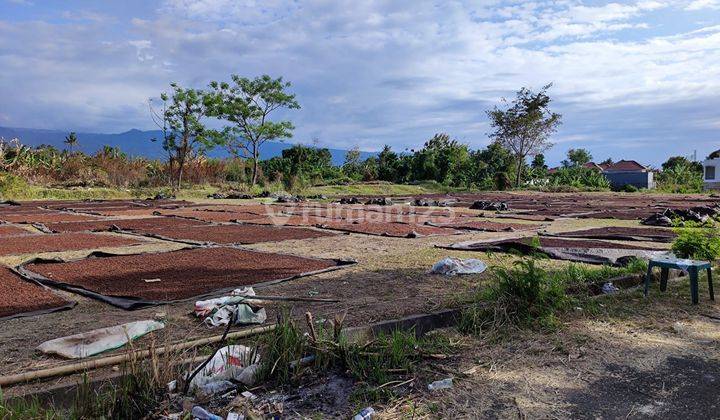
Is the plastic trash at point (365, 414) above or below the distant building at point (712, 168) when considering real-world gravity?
below

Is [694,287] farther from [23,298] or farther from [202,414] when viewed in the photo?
[23,298]

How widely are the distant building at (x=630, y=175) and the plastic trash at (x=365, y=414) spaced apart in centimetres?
3428

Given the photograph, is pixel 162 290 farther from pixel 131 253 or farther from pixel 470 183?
pixel 470 183

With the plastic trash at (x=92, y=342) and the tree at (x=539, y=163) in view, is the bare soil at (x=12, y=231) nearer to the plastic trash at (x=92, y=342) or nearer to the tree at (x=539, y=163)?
the plastic trash at (x=92, y=342)

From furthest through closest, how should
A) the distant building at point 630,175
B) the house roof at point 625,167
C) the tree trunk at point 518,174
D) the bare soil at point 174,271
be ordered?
the house roof at point 625,167, the distant building at point 630,175, the tree trunk at point 518,174, the bare soil at point 174,271

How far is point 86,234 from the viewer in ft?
26.7

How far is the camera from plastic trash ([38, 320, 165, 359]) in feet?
8.45

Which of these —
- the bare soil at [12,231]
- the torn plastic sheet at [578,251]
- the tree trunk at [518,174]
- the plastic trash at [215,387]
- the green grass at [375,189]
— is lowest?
the plastic trash at [215,387]

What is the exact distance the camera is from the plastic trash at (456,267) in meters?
4.76

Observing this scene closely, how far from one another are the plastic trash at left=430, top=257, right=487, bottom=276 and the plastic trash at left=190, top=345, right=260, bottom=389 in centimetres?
263

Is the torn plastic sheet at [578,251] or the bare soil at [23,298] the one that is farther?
the torn plastic sheet at [578,251]

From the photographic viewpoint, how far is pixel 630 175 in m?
40.8

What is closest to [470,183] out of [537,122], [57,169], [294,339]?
[537,122]

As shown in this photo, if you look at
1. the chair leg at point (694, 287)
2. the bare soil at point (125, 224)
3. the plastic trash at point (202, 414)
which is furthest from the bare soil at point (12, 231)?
the chair leg at point (694, 287)
